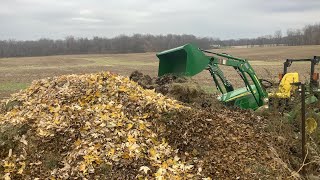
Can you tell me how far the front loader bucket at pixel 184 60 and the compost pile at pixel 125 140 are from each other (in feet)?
3.00

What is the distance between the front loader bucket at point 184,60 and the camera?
24.3ft

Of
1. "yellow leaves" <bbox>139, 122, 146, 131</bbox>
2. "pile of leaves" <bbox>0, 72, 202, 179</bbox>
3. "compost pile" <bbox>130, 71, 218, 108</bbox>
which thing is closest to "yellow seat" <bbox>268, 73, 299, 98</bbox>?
"compost pile" <bbox>130, 71, 218, 108</bbox>

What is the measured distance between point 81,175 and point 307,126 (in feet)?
13.2

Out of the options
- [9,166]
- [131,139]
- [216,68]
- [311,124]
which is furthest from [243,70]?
[9,166]

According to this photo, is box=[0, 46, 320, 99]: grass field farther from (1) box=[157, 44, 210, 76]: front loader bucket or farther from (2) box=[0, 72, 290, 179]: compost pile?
(2) box=[0, 72, 290, 179]: compost pile

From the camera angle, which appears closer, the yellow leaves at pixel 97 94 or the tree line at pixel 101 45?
the yellow leaves at pixel 97 94

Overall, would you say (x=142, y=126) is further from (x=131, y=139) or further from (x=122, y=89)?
(x=122, y=89)

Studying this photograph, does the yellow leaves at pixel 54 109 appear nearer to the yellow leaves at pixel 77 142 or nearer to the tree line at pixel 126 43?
the yellow leaves at pixel 77 142

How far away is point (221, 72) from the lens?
8.30 metres

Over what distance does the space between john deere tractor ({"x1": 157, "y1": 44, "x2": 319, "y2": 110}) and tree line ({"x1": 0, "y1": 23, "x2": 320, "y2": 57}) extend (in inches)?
3200

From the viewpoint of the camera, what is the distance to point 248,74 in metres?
8.41

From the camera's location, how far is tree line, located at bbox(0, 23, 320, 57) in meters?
94.3

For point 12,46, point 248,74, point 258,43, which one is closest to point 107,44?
point 12,46

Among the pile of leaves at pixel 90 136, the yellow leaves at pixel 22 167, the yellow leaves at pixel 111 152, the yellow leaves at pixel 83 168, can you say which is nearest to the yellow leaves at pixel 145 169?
the pile of leaves at pixel 90 136
